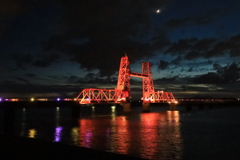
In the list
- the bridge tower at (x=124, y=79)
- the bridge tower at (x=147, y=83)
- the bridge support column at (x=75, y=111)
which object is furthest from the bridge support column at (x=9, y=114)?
the bridge tower at (x=147, y=83)

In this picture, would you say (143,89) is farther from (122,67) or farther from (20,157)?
(20,157)

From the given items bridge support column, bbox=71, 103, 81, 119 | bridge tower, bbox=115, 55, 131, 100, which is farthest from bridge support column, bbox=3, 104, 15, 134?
bridge tower, bbox=115, 55, 131, 100

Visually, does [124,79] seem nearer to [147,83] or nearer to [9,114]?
[147,83]

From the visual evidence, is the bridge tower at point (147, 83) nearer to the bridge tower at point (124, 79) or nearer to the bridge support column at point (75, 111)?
the bridge tower at point (124, 79)

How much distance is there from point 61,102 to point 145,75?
56.0 meters

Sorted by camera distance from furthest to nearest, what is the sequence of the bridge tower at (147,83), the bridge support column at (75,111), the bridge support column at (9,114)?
the bridge tower at (147,83)
the bridge support column at (75,111)
the bridge support column at (9,114)

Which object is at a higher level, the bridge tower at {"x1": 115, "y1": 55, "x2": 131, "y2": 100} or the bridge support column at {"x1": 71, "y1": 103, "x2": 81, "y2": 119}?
the bridge tower at {"x1": 115, "y1": 55, "x2": 131, "y2": 100}

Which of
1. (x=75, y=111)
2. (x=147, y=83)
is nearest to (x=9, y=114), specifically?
(x=75, y=111)

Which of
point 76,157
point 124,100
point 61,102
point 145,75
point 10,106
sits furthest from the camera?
point 145,75

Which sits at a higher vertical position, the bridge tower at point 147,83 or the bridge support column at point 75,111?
the bridge tower at point 147,83

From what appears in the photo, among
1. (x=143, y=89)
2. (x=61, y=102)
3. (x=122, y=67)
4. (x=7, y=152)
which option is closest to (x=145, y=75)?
(x=143, y=89)

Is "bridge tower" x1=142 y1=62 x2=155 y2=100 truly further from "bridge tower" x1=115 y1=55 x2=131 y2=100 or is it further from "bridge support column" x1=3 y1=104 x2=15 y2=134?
"bridge support column" x1=3 y1=104 x2=15 y2=134

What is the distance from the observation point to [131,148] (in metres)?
22.0

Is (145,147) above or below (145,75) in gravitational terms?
below
